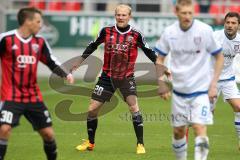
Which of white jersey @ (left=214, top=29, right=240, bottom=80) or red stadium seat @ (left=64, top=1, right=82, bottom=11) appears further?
red stadium seat @ (left=64, top=1, right=82, bottom=11)

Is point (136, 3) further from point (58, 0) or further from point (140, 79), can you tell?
point (140, 79)

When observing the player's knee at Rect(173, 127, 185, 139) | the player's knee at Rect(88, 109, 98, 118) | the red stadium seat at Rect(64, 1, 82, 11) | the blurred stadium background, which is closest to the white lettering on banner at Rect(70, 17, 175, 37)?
the blurred stadium background

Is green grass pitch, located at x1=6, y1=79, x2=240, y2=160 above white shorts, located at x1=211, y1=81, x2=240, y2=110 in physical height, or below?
below

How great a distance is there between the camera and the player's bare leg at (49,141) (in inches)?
372

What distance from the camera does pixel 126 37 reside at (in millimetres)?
12195

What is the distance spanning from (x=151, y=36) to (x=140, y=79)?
12107mm

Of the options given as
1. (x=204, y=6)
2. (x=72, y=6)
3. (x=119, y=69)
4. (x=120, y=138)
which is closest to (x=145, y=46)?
(x=119, y=69)

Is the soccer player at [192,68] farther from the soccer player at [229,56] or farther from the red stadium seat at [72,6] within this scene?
the red stadium seat at [72,6]

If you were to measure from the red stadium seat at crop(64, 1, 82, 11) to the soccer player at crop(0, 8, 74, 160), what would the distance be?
73.4 feet

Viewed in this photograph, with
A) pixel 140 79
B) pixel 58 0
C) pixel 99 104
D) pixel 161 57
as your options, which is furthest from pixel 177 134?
pixel 58 0

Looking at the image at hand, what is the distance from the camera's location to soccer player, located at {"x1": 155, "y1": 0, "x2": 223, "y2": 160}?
9.20 m

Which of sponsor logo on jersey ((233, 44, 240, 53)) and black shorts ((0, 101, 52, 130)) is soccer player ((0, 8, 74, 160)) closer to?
black shorts ((0, 101, 52, 130))

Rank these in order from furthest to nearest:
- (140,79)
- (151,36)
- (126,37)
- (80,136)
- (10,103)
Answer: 1. (151,36)
2. (140,79)
3. (80,136)
4. (126,37)
5. (10,103)

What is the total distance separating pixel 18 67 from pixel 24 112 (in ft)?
2.00
